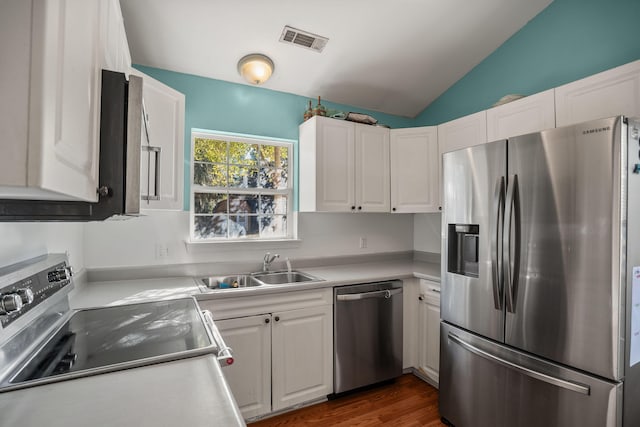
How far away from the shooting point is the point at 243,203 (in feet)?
8.80

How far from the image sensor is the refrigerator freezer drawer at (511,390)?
134 cm

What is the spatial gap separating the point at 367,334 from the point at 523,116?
5.98ft

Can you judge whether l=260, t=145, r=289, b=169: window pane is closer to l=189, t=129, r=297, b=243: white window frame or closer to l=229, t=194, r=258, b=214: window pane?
l=189, t=129, r=297, b=243: white window frame

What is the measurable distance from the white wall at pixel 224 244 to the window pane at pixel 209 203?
5.8 inches

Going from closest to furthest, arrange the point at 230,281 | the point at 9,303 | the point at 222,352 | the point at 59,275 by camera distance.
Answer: the point at 9,303 → the point at 222,352 → the point at 59,275 → the point at 230,281

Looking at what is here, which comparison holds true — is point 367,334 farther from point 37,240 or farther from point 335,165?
point 37,240

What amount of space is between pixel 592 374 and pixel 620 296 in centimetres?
36

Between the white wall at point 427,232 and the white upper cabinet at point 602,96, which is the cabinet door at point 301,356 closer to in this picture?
the white wall at point 427,232

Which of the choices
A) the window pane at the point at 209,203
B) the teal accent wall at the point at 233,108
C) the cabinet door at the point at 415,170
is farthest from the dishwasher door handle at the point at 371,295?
the window pane at the point at 209,203

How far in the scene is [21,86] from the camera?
0.43 meters

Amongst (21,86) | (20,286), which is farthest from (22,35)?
(20,286)

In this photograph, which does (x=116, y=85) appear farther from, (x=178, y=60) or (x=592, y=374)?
(x=592, y=374)

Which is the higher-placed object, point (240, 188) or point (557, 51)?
point (557, 51)

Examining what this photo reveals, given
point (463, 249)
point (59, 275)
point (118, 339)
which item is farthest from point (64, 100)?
point (463, 249)
